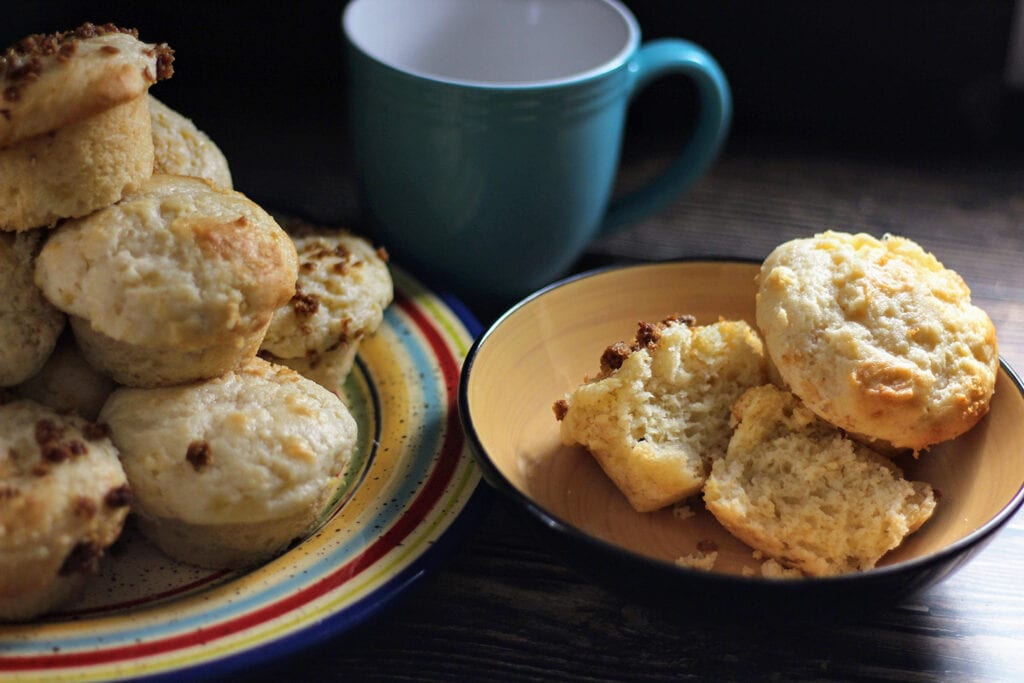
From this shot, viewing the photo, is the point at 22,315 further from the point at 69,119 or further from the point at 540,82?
the point at 540,82


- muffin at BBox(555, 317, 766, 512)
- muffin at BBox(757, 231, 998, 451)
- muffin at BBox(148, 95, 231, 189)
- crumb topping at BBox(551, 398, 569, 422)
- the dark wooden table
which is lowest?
the dark wooden table

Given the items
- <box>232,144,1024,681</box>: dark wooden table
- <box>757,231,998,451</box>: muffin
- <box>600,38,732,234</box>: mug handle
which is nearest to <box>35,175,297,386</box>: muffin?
<box>232,144,1024,681</box>: dark wooden table

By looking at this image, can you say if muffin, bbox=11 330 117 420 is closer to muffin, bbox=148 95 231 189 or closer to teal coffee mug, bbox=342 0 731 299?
muffin, bbox=148 95 231 189

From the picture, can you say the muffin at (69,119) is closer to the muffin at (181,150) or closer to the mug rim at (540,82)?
the muffin at (181,150)

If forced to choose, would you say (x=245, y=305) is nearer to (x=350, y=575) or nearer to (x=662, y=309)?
(x=350, y=575)

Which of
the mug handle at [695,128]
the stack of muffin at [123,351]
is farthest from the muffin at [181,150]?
the mug handle at [695,128]

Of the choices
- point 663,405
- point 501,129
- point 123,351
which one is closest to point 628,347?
point 663,405
